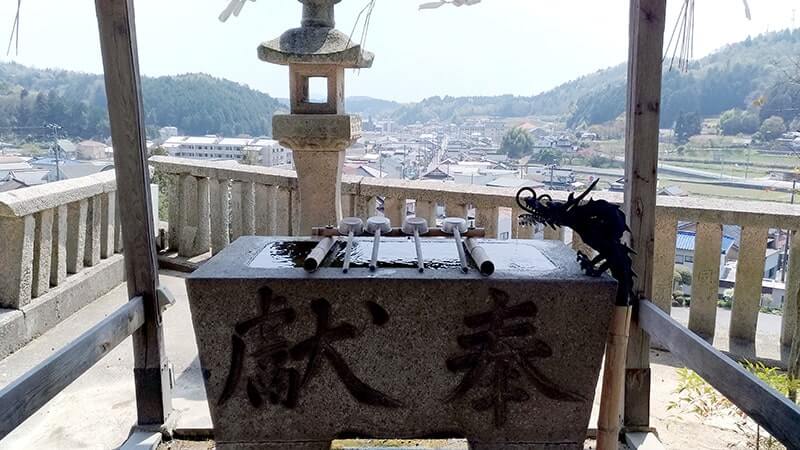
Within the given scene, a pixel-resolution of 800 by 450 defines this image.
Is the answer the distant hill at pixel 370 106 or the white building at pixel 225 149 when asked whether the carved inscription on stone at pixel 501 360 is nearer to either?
the distant hill at pixel 370 106

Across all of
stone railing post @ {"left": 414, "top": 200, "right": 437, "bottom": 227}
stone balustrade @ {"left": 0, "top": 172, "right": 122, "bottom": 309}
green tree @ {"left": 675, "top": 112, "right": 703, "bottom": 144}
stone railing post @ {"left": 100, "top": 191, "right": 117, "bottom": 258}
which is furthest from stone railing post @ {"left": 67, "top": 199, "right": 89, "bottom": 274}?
green tree @ {"left": 675, "top": 112, "right": 703, "bottom": 144}

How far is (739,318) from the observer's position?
11.0ft

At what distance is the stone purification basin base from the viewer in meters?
1.92

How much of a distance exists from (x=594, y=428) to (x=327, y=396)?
4.57 ft

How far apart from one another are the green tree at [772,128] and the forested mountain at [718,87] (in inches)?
1.4

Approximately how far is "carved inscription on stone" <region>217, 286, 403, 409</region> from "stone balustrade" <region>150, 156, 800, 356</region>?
187cm

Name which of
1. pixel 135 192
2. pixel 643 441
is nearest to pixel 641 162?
pixel 643 441

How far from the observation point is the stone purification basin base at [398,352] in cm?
192

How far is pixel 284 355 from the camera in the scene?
1962 mm

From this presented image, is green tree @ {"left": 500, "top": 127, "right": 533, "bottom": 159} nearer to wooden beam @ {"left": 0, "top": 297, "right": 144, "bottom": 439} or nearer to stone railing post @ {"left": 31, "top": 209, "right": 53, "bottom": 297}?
wooden beam @ {"left": 0, "top": 297, "right": 144, "bottom": 439}

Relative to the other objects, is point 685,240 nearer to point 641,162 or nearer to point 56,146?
point 641,162

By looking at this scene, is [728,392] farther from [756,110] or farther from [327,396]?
[756,110]

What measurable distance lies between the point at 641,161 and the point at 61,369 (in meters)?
2.27

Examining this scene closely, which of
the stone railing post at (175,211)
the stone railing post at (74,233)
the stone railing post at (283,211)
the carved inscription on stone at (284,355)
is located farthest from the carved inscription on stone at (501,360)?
the stone railing post at (175,211)
